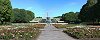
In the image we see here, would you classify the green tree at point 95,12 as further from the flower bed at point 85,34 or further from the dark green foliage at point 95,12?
the flower bed at point 85,34

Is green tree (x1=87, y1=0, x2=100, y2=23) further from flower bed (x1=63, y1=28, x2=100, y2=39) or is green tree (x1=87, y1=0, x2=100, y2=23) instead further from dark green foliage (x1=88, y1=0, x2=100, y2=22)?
flower bed (x1=63, y1=28, x2=100, y2=39)

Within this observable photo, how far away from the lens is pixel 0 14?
266ft

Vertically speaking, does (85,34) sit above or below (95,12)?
below

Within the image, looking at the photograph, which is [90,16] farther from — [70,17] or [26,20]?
[70,17]

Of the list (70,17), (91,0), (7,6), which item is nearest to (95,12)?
(91,0)

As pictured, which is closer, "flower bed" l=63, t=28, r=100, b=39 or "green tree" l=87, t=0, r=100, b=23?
"flower bed" l=63, t=28, r=100, b=39

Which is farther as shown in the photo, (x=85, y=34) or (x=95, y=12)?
(x=95, y=12)

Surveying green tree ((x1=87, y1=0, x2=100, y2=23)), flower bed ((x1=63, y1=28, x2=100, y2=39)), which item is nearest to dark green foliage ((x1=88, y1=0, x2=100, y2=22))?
green tree ((x1=87, y1=0, x2=100, y2=23))

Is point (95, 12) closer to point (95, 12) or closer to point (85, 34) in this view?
point (95, 12)

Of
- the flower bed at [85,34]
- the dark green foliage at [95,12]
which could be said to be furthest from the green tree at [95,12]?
the flower bed at [85,34]

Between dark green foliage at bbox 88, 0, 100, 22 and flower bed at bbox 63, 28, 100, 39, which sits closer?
flower bed at bbox 63, 28, 100, 39

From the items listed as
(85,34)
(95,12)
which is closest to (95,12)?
(95,12)

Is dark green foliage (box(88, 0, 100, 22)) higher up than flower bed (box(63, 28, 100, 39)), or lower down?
higher up

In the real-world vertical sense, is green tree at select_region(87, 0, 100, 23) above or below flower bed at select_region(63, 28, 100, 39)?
above
